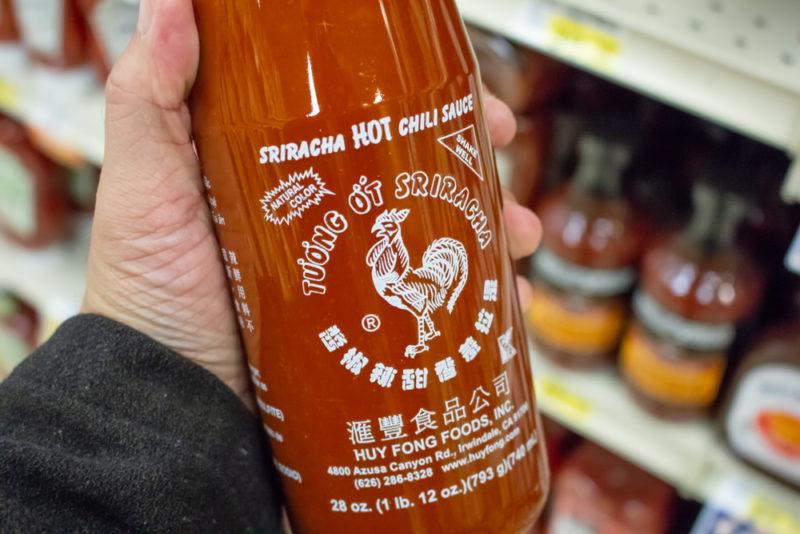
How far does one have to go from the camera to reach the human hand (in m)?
0.73

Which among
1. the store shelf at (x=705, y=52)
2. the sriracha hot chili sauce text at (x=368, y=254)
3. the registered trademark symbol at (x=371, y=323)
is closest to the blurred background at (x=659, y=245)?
the store shelf at (x=705, y=52)

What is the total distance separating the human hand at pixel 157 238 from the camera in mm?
727

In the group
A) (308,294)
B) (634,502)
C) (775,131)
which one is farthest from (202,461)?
(634,502)

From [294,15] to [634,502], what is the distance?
99 centimetres

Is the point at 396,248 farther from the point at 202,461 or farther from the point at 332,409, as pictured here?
the point at 202,461

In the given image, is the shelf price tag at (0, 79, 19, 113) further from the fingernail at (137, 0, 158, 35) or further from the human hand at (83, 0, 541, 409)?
the fingernail at (137, 0, 158, 35)

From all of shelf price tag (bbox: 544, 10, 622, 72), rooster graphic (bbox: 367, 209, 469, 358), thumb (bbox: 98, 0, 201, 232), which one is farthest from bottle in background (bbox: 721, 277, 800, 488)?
thumb (bbox: 98, 0, 201, 232)

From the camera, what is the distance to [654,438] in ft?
3.91

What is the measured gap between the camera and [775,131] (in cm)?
89

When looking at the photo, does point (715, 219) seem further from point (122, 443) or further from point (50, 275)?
point (50, 275)

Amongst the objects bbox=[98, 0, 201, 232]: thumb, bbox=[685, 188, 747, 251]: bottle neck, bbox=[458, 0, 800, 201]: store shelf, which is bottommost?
bbox=[685, 188, 747, 251]: bottle neck

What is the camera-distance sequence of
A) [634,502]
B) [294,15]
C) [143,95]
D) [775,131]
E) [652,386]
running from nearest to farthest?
1. [294,15]
2. [143,95]
3. [775,131]
4. [652,386]
5. [634,502]

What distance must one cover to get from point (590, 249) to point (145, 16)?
706 millimetres

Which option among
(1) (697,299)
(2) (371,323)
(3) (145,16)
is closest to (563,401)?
(1) (697,299)
